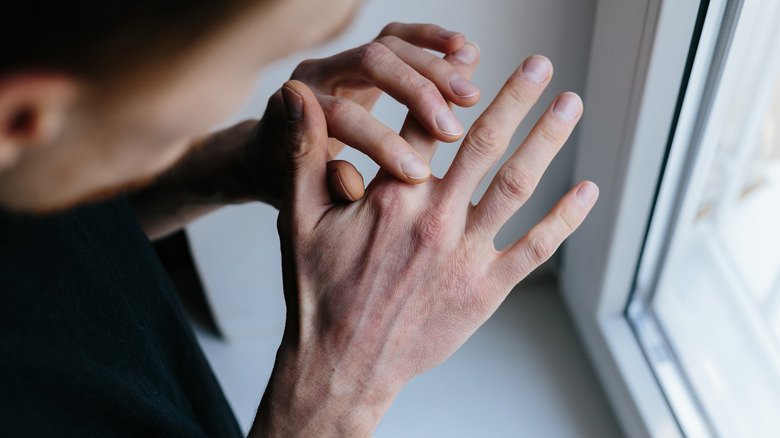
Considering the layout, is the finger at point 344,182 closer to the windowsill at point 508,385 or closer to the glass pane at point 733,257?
the glass pane at point 733,257

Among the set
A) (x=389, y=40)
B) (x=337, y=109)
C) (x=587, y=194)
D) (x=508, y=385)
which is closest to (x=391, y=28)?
(x=389, y=40)

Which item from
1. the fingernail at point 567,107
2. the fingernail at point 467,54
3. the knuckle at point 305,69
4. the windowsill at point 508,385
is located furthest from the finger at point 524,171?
the windowsill at point 508,385

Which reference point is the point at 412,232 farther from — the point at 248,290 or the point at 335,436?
the point at 248,290

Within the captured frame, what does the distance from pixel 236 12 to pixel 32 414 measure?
0.27 m

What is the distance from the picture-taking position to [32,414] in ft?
1.13

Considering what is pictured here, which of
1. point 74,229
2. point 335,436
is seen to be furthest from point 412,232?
point 74,229

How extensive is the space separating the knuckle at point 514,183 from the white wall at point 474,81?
213 millimetres

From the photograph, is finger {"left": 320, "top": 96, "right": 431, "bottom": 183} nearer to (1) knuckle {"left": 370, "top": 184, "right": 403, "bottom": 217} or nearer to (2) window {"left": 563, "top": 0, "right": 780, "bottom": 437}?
(1) knuckle {"left": 370, "top": 184, "right": 403, "bottom": 217}

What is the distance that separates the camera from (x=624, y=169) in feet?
1.96

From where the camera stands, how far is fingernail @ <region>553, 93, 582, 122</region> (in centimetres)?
45

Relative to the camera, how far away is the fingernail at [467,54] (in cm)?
54

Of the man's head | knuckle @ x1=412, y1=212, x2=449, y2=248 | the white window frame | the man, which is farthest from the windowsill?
the man's head

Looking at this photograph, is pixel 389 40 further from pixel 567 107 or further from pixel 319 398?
pixel 319 398

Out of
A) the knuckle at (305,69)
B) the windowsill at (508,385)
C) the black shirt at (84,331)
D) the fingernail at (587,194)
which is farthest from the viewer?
the windowsill at (508,385)
